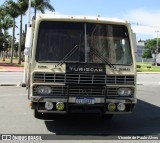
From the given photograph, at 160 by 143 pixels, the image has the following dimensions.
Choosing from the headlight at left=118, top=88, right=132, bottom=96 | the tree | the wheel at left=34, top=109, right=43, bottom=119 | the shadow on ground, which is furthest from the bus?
the tree

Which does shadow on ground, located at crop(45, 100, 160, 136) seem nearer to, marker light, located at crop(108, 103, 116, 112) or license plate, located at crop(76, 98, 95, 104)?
marker light, located at crop(108, 103, 116, 112)

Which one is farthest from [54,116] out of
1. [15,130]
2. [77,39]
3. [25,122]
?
[77,39]

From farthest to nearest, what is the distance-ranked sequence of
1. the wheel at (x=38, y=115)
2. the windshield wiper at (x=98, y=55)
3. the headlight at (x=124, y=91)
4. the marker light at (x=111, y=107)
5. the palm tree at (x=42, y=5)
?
the palm tree at (x=42, y=5) → the wheel at (x=38, y=115) → the windshield wiper at (x=98, y=55) → the headlight at (x=124, y=91) → the marker light at (x=111, y=107)

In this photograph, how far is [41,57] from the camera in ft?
29.4

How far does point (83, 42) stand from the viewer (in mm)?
9125

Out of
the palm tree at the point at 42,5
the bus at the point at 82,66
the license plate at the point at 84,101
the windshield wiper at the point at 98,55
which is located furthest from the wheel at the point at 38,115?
the palm tree at the point at 42,5

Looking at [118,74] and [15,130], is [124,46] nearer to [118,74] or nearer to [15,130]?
[118,74]

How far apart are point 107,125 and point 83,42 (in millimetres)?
2296

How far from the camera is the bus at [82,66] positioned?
875 centimetres

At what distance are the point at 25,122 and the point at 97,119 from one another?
6.71 ft

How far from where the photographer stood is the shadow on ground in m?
9.03

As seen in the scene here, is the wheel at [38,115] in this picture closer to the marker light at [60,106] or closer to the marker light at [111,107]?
the marker light at [60,106]

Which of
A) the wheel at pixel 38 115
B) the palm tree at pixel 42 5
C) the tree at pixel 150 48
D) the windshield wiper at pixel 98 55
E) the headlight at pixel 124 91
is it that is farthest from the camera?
the tree at pixel 150 48

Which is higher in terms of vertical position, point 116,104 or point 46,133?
point 116,104
